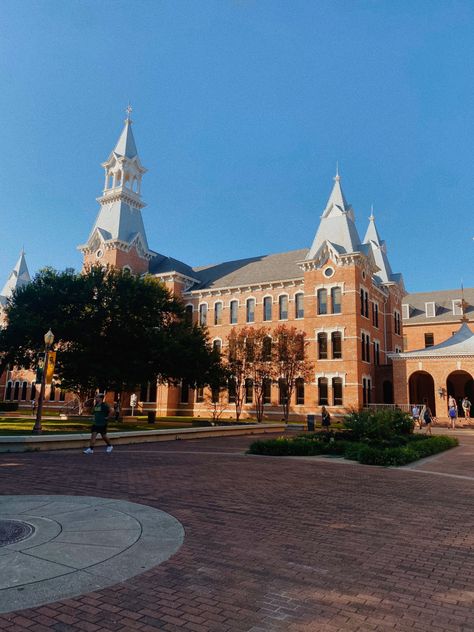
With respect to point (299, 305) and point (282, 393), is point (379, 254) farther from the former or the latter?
point (282, 393)

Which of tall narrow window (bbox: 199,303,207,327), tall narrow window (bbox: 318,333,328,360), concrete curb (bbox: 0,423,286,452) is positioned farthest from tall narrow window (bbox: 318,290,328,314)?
concrete curb (bbox: 0,423,286,452)

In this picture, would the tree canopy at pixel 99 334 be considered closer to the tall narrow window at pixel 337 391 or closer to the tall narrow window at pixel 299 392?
the tall narrow window at pixel 299 392

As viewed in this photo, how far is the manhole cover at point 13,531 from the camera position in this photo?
562 cm

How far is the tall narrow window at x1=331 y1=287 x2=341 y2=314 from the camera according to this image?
40.8 meters

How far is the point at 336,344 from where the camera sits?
40.4 m

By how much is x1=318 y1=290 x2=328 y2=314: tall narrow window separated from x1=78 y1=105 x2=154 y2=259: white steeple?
21703mm

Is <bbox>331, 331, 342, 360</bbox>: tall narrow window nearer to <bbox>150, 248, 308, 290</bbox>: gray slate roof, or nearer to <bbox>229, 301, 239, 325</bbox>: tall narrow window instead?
<bbox>150, 248, 308, 290</bbox>: gray slate roof

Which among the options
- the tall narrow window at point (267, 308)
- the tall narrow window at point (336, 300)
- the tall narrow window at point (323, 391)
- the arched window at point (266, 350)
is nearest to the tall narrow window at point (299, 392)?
the tall narrow window at point (323, 391)

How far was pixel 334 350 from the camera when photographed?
4034cm

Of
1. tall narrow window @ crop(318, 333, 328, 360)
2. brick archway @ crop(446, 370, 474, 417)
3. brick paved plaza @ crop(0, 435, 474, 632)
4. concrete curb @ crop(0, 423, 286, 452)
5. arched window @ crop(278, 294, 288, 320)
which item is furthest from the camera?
brick archway @ crop(446, 370, 474, 417)

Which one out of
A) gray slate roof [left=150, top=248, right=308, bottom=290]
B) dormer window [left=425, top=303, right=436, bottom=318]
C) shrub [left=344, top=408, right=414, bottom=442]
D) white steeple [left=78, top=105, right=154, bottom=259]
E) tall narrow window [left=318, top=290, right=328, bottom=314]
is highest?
white steeple [left=78, top=105, right=154, bottom=259]

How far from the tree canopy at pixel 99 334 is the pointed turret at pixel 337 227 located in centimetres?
1830

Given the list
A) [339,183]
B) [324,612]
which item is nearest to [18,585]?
[324,612]

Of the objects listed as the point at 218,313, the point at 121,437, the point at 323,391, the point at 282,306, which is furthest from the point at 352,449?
the point at 218,313
